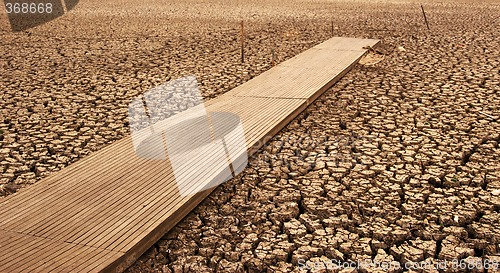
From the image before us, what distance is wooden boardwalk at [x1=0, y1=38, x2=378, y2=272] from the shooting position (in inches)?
96.7

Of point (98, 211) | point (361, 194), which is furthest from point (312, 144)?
point (98, 211)

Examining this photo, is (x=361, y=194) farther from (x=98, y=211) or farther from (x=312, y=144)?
(x=98, y=211)

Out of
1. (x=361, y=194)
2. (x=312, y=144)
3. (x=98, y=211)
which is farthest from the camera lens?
(x=312, y=144)

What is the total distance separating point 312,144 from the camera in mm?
4152

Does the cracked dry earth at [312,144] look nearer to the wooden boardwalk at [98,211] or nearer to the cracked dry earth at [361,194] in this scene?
the cracked dry earth at [361,194]

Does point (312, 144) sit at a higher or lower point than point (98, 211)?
lower

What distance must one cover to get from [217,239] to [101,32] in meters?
7.56

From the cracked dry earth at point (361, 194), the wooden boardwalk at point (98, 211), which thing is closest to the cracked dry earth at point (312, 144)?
the cracked dry earth at point (361, 194)

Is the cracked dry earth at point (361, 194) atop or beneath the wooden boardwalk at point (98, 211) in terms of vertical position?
beneath

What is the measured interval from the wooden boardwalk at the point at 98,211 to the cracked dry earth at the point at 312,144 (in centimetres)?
12

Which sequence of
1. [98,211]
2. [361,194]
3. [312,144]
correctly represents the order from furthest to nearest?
[312,144] < [361,194] < [98,211]

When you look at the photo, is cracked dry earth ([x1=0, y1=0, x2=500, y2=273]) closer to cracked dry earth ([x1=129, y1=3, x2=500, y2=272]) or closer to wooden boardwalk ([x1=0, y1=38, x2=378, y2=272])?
cracked dry earth ([x1=129, y1=3, x2=500, y2=272])

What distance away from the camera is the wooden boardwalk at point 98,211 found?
2457 mm

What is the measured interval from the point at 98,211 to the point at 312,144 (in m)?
1.84
